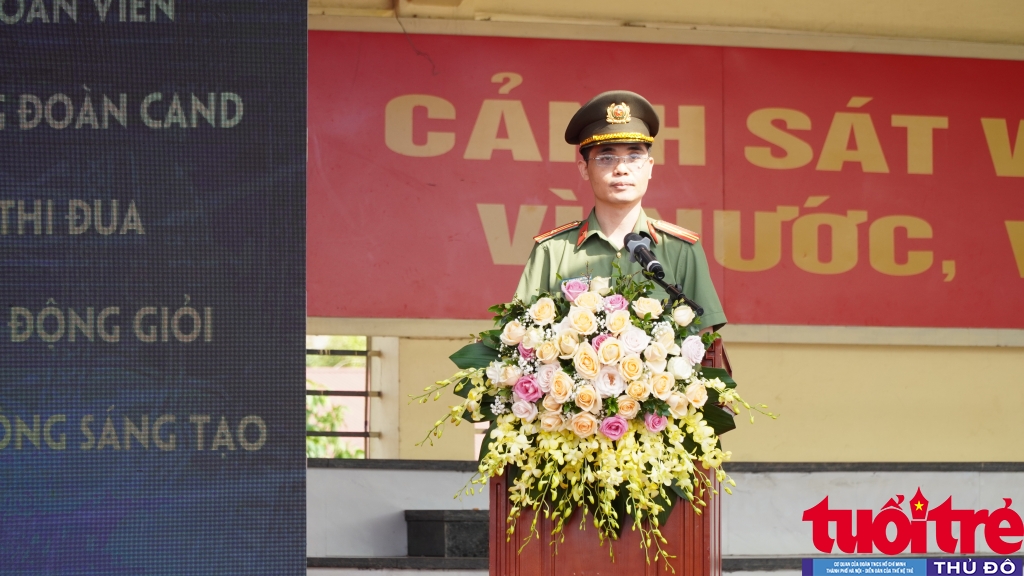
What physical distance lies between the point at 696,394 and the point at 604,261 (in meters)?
0.66

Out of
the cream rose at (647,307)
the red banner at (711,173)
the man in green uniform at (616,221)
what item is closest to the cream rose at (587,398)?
the cream rose at (647,307)

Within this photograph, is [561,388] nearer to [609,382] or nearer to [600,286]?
[609,382]

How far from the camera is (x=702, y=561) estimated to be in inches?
97.7

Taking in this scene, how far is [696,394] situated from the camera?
241 centimetres

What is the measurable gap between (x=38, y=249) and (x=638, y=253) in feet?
4.04

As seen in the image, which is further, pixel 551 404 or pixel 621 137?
pixel 621 137

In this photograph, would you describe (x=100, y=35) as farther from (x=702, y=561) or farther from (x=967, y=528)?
(x=967, y=528)

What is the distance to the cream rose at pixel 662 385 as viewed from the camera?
7.80ft

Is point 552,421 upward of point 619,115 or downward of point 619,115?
downward

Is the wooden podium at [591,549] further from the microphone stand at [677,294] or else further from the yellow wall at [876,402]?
the yellow wall at [876,402]

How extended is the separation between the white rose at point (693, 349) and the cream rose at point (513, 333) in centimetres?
33


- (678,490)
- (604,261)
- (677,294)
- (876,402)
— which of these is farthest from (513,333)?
(876,402)

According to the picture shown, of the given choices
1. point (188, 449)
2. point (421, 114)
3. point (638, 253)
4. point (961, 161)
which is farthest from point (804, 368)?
point (188, 449)

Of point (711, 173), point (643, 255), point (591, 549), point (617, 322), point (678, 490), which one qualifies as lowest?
point (591, 549)
